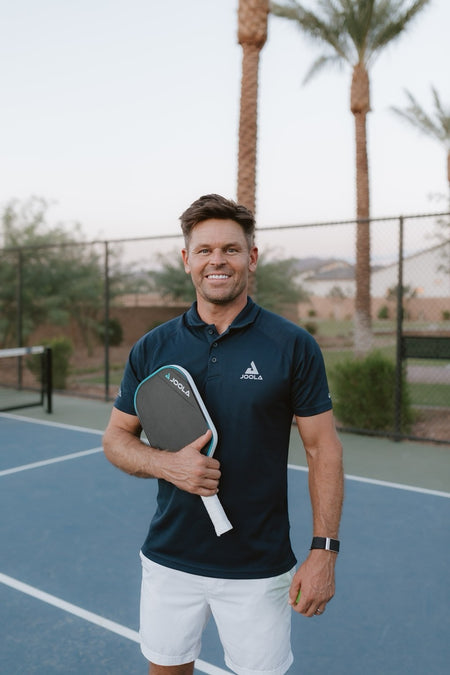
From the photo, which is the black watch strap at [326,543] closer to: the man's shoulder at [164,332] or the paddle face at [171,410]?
the paddle face at [171,410]

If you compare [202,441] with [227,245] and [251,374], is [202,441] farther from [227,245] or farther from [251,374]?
[227,245]

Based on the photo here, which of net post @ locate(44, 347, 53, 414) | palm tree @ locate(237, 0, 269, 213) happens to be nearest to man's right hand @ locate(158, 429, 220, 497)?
net post @ locate(44, 347, 53, 414)

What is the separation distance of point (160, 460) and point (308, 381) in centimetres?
56

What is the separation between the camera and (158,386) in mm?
2033

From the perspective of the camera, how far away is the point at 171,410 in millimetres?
2006

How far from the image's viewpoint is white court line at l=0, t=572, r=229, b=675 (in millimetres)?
3150

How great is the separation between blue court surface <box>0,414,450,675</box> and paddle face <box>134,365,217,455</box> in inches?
69.2

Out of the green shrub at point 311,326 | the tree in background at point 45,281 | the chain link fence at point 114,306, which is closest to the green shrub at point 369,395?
the chain link fence at point 114,306

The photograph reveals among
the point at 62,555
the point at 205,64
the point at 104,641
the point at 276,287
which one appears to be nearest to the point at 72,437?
the point at 62,555

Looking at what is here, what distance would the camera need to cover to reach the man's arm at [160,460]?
6.25 feet

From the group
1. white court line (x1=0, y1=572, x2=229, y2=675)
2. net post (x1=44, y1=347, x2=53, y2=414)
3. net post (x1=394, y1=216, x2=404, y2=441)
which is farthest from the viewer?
net post (x1=44, y1=347, x2=53, y2=414)

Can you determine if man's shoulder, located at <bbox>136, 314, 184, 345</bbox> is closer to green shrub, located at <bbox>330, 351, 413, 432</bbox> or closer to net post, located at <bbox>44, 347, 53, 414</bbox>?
green shrub, located at <bbox>330, 351, 413, 432</bbox>

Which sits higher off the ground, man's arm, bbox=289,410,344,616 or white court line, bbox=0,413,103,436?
man's arm, bbox=289,410,344,616

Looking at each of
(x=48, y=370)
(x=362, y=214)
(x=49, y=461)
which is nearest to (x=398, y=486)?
(x=49, y=461)
